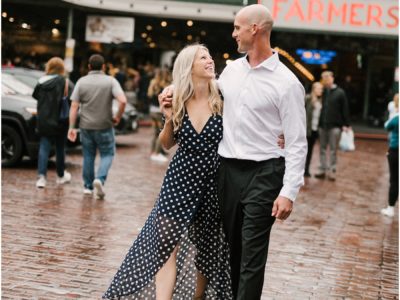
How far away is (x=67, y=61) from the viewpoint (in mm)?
24547

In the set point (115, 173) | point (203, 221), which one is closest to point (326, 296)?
point (203, 221)

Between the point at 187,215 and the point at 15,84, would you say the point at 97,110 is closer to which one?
the point at 15,84

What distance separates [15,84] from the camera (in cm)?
1427

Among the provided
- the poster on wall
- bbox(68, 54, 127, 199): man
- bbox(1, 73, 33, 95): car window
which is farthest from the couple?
the poster on wall

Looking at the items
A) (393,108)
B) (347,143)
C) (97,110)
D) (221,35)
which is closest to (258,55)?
(97,110)

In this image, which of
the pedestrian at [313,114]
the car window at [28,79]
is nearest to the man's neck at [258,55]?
the car window at [28,79]

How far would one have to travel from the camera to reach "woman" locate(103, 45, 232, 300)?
5152 millimetres

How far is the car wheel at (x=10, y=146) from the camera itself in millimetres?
13227

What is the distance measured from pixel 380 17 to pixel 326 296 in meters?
19.8

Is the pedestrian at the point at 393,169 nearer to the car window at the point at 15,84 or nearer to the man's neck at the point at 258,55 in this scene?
the car window at the point at 15,84

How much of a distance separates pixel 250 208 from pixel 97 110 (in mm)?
5987

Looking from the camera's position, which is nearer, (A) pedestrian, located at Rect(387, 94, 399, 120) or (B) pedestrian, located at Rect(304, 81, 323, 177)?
(A) pedestrian, located at Rect(387, 94, 399, 120)

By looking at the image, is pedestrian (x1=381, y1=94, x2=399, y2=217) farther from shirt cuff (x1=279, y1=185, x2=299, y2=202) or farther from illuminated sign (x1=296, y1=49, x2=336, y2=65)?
illuminated sign (x1=296, y1=49, x2=336, y2=65)

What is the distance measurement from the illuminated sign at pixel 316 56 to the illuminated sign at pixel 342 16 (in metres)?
6.73
